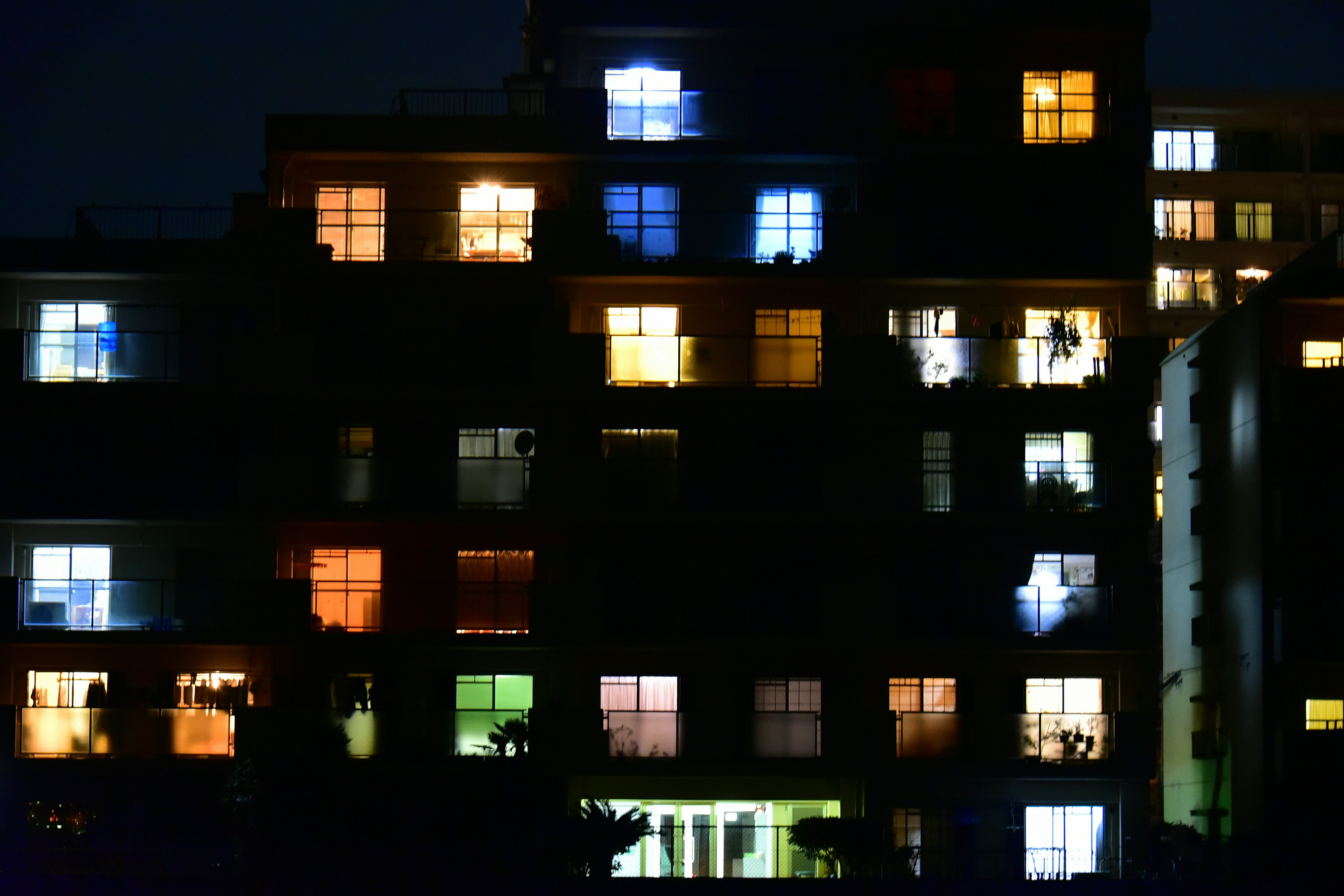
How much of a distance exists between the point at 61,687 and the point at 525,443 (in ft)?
33.1

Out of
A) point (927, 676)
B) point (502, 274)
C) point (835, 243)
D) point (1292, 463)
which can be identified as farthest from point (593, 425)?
point (1292, 463)

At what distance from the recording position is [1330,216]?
57.6 meters

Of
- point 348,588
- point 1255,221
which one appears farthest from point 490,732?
point 1255,221

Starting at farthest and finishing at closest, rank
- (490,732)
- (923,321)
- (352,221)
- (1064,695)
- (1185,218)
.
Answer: (1185,218) < (352,221) < (923,321) < (1064,695) < (490,732)

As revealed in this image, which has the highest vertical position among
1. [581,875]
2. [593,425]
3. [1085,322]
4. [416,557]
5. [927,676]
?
[1085,322]

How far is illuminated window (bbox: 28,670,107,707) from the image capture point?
108ft

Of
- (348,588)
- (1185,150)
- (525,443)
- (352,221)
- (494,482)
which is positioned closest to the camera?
(494,482)

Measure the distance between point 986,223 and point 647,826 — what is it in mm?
13382

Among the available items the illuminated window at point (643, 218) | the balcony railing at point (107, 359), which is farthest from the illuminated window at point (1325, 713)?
the balcony railing at point (107, 359)

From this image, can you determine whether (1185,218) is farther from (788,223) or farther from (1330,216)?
(788,223)

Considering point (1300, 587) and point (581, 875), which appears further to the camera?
point (1300, 587)

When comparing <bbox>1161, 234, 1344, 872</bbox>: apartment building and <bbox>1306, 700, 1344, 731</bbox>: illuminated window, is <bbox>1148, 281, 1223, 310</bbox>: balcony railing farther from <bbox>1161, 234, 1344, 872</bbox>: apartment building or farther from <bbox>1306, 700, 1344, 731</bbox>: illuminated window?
<bbox>1306, 700, 1344, 731</bbox>: illuminated window

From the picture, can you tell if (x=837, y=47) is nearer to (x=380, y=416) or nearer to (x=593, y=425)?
(x=593, y=425)

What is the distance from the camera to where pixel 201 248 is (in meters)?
33.8
